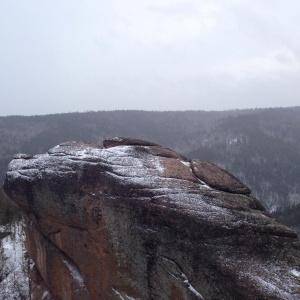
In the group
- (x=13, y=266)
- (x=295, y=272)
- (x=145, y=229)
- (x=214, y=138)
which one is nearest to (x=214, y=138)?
(x=214, y=138)

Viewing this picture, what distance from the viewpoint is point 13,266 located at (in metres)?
30.0

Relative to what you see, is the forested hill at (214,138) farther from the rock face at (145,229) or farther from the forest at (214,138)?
the rock face at (145,229)

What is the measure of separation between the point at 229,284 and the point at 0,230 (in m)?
37.7

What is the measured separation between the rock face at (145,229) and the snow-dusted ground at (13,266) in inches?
454

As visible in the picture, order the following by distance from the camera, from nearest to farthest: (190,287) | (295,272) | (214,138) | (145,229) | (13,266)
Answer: (295,272), (190,287), (145,229), (13,266), (214,138)

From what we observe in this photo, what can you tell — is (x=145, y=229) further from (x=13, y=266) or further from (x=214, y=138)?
(x=214, y=138)

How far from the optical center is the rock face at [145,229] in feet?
33.7

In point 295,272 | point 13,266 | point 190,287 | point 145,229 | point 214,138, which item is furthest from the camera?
point 214,138

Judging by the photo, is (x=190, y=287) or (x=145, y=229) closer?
(x=190, y=287)

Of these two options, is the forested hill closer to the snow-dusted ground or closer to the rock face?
the snow-dusted ground

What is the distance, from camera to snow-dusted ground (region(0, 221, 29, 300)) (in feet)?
80.5

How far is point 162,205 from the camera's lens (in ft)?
36.6

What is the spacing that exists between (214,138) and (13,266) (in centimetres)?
15641

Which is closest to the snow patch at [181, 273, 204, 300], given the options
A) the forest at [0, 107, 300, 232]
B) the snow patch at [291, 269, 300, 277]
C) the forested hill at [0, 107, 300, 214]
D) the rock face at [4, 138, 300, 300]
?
the rock face at [4, 138, 300, 300]
